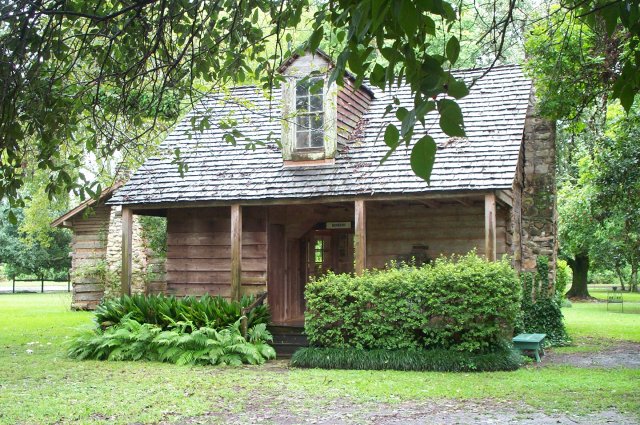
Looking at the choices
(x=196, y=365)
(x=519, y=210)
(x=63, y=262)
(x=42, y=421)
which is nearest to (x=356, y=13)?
(x=42, y=421)

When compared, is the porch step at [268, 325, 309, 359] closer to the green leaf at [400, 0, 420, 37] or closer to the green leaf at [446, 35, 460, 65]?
the green leaf at [446, 35, 460, 65]

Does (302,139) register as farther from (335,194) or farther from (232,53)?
(232,53)

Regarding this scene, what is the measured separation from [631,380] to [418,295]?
3515 mm

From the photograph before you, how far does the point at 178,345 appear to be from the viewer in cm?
1343

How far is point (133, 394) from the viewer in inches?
386

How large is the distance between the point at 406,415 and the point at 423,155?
6824mm

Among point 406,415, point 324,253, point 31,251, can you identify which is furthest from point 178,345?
point 31,251

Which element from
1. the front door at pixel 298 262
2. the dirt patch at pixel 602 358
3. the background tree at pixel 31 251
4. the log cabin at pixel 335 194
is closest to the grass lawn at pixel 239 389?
the dirt patch at pixel 602 358

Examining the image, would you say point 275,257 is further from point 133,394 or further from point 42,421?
point 42,421

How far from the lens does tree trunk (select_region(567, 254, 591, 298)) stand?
38219 millimetres

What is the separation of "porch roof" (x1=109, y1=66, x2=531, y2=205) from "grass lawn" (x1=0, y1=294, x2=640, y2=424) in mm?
3417

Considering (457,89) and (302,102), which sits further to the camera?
(302,102)

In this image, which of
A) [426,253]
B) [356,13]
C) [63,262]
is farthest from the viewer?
[63,262]

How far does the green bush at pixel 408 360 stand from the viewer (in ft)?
38.9
